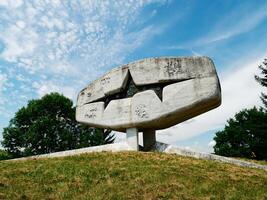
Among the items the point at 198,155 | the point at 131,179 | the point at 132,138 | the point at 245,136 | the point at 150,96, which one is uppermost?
the point at 150,96

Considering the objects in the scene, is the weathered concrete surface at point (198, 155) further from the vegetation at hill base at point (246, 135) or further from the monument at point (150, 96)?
the vegetation at hill base at point (246, 135)

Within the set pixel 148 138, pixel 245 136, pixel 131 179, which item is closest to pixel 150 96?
pixel 148 138

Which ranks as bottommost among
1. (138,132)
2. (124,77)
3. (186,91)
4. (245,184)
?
(245,184)

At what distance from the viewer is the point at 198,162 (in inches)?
503

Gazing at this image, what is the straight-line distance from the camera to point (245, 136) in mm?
31812

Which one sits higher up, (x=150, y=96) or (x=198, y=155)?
(x=150, y=96)

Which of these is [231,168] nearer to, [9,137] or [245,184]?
[245,184]

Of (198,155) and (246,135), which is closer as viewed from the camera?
(198,155)

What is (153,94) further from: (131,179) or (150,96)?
(131,179)

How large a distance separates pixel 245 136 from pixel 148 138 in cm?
1837

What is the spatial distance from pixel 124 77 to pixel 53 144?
57.2 feet

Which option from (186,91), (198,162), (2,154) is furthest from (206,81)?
(2,154)

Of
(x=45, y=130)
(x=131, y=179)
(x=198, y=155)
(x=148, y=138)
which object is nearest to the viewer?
(x=131, y=179)

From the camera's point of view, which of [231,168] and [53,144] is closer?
[231,168]
